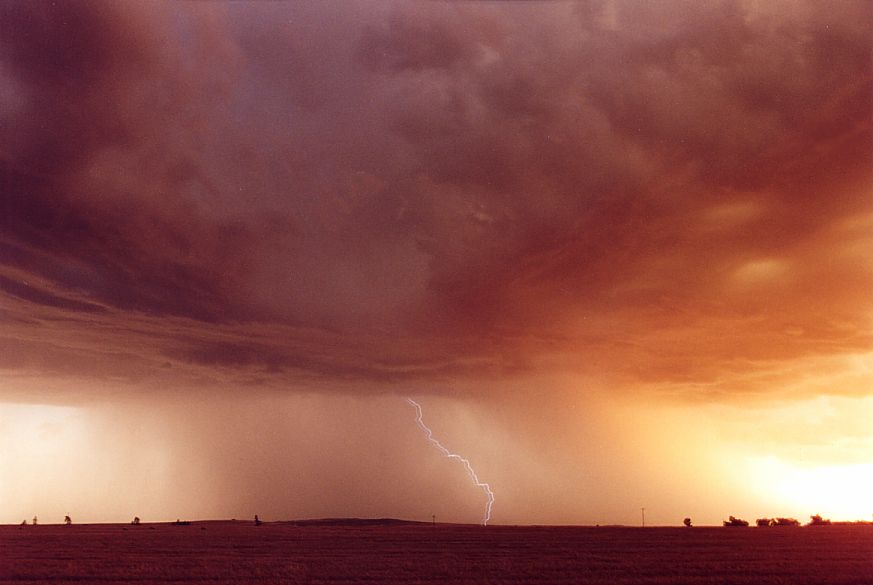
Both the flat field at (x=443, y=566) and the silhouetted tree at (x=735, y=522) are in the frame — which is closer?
the flat field at (x=443, y=566)

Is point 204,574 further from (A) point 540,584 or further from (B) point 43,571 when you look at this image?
(A) point 540,584

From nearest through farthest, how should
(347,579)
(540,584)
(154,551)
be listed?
1. (540,584)
2. (347,579)
3. (154,551)

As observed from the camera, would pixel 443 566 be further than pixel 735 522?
No

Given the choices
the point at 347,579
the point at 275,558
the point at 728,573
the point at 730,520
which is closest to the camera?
the point at 347,579

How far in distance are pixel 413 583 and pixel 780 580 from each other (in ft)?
71.7

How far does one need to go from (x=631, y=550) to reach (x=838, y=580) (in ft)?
86.1

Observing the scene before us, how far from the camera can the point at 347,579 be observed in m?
40.9

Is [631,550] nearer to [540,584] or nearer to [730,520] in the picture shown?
[540,584]

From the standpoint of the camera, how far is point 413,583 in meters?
38.1

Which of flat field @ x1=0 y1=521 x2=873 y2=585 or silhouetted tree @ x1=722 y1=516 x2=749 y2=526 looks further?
silhouetted tree @ x1=722 y1=516 x2=749 y2=526

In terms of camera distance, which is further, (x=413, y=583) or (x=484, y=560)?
(x=484, y=560)

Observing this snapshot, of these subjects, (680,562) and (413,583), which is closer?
(413,583)

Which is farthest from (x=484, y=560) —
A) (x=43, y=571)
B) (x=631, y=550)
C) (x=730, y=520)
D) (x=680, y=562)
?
(x=730, y=520)

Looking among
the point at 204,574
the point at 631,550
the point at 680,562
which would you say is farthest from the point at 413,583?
the point at 631,550
